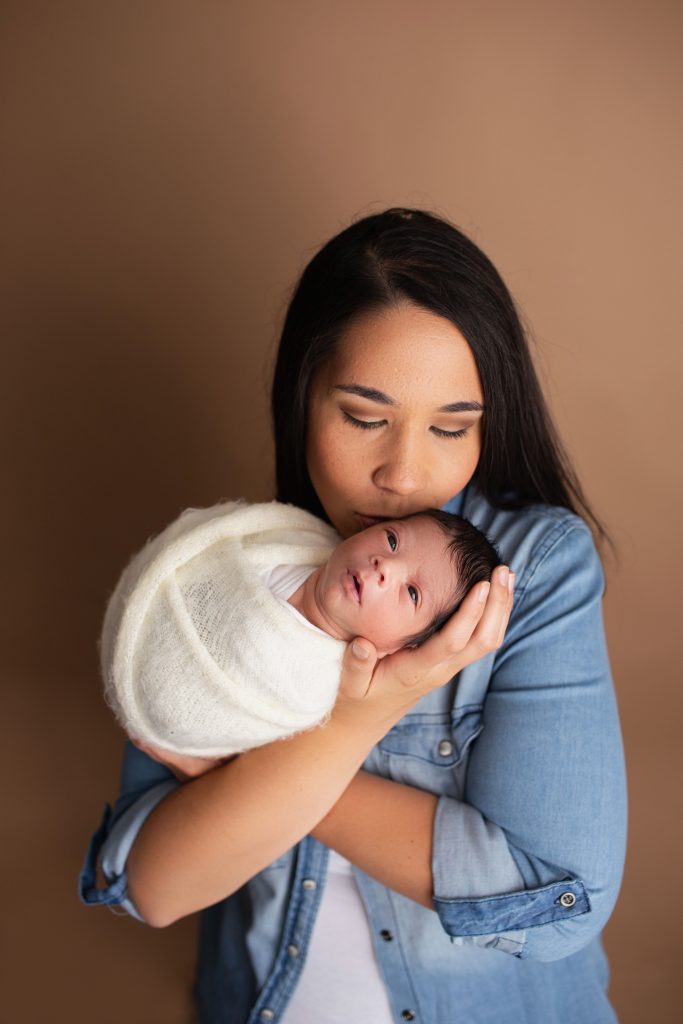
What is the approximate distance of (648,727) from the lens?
2754 millimetres

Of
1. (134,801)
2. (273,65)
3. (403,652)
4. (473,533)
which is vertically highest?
(273,65)

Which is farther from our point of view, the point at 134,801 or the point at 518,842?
the point at 134,801

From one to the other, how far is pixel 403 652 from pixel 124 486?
1457 millimetres

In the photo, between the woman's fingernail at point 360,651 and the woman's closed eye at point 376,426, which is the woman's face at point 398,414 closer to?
the woman's closed eye at point 376,426

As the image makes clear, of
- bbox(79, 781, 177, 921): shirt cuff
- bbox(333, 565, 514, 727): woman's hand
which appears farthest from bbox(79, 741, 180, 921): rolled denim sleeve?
bbox(333, 565, 514, 727): woman's hand

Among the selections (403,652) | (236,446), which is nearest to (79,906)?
(236,446)

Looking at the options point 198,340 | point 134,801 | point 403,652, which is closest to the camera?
point 403,652

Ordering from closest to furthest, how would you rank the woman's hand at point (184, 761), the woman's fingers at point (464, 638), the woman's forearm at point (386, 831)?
the woman's fingers at point (464, 638)
the woman's forearm at point (386, 831)
the woman's hand at point (184, 761)

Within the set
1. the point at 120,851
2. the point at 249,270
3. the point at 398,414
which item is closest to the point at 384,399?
the point at 398,414

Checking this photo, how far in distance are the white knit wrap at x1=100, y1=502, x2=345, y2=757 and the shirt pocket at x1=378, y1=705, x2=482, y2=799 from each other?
25 centimetres

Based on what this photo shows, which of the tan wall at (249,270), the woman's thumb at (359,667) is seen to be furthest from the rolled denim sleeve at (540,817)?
the tan wall at (249,270)

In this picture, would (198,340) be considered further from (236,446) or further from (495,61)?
(495,61)

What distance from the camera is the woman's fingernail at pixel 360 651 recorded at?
1449mm

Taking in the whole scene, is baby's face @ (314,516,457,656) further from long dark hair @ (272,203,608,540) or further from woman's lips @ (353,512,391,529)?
long dark hair @ (272,203,608,540)
